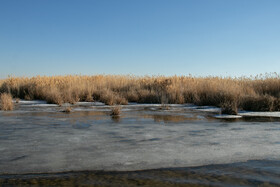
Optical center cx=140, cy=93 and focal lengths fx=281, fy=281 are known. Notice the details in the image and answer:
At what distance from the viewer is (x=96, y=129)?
16.0 ft

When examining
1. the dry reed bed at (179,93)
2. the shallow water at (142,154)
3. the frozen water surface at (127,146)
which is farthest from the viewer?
the dry reed bed at (179,93)

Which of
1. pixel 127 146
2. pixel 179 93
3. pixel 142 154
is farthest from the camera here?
pixel 179 93

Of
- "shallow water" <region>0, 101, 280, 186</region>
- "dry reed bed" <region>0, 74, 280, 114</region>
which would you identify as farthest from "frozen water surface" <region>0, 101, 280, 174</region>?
"dry reed bed" <region>0, 74, 280, 114</region>

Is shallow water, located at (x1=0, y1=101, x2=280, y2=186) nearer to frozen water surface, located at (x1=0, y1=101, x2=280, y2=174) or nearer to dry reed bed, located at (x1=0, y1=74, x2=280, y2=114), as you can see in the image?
frozen water surface, located at (x1=0, y1=101, x2=280, y2=174)

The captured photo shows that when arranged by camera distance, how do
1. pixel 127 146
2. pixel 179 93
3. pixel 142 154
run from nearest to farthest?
pixel 142 154 → pixel 127 146 → pixel 179 93

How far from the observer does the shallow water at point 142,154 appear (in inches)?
98.7

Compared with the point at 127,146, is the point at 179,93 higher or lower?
higher

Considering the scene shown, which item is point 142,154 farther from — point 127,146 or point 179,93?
point 179,93

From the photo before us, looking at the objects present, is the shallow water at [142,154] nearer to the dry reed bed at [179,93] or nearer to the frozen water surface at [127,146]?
the frozen water surface at [127,146]

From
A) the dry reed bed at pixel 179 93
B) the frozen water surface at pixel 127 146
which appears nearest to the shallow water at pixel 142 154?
the frozen water surface at pixel 127 146

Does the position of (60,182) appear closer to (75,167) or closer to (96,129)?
(75,167)

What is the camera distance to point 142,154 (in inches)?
127

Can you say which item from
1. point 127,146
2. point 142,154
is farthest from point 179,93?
point 142,154

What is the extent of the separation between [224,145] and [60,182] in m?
2.23
